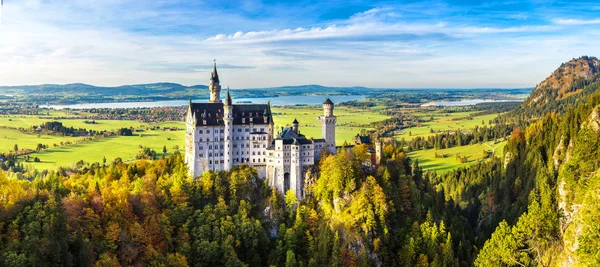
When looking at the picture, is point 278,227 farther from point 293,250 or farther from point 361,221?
point 361,221

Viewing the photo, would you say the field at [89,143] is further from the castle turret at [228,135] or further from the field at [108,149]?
the castle turret at [228,135]

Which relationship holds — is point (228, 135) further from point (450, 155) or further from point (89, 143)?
point (450, 155)

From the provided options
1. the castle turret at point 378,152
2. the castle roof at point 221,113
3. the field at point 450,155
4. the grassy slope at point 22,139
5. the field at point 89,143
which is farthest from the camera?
the field at point 450,155

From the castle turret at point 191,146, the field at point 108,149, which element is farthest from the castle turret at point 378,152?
the field at point 108,149

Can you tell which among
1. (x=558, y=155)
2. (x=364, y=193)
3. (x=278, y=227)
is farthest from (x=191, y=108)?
(x=558, y=155)

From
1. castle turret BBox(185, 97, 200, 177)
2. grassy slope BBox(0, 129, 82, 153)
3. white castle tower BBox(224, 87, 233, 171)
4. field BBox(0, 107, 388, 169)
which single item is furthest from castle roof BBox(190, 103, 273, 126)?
grassy slope BBox(0, 129, 82, 153)

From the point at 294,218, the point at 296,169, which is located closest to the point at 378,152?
the point at 296,169

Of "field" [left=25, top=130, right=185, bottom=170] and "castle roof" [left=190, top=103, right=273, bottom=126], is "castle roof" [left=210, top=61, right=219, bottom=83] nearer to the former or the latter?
"castle roof" [left=190, top=103, right=273, bottom=126]
